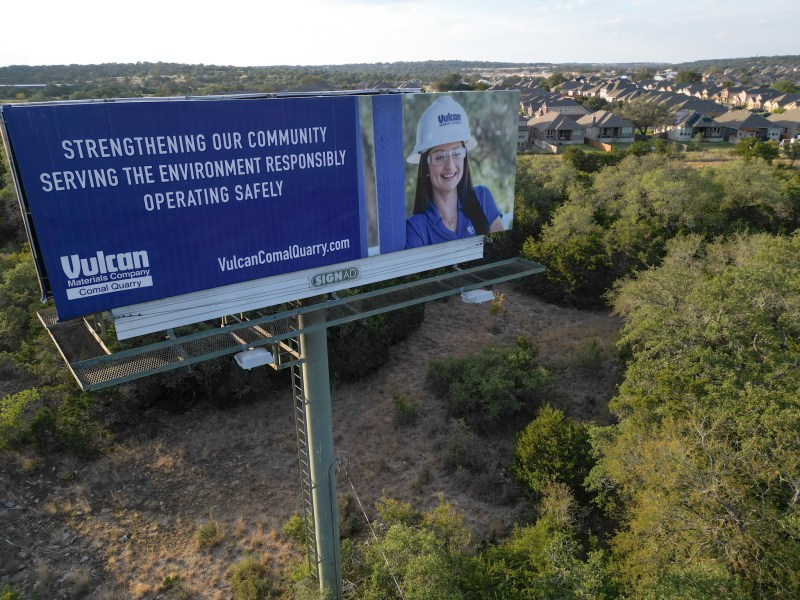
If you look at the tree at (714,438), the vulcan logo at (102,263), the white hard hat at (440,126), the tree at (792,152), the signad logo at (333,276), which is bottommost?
the tree at (714,438)

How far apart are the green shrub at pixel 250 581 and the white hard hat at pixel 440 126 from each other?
29.4ft

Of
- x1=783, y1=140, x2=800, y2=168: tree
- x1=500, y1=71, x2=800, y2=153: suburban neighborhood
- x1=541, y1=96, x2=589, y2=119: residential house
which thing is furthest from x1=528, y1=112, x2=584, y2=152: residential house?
x1=783, y1=140, x2=800, y2=168: tree

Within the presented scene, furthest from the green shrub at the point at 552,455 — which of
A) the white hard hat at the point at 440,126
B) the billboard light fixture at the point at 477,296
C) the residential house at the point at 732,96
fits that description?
the residential house at the point at 732,96

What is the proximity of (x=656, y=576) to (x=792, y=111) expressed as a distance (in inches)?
2840

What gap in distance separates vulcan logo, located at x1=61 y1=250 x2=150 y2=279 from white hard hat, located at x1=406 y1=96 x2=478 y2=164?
4.32 meters

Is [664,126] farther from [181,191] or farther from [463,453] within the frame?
[181,191]

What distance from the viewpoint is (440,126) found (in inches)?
362

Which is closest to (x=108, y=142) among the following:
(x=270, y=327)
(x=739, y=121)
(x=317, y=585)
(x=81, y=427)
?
(x=270, y=327)

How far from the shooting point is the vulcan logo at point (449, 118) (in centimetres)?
919

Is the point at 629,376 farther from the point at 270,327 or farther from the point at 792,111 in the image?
the point at 792,111

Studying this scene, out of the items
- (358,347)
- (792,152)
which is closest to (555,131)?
(792,152)

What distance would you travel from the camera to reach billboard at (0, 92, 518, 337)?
641 centimetres

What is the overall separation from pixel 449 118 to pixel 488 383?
9.44 metres

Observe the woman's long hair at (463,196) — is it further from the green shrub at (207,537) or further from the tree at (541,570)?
the green shrub at (207,537)
